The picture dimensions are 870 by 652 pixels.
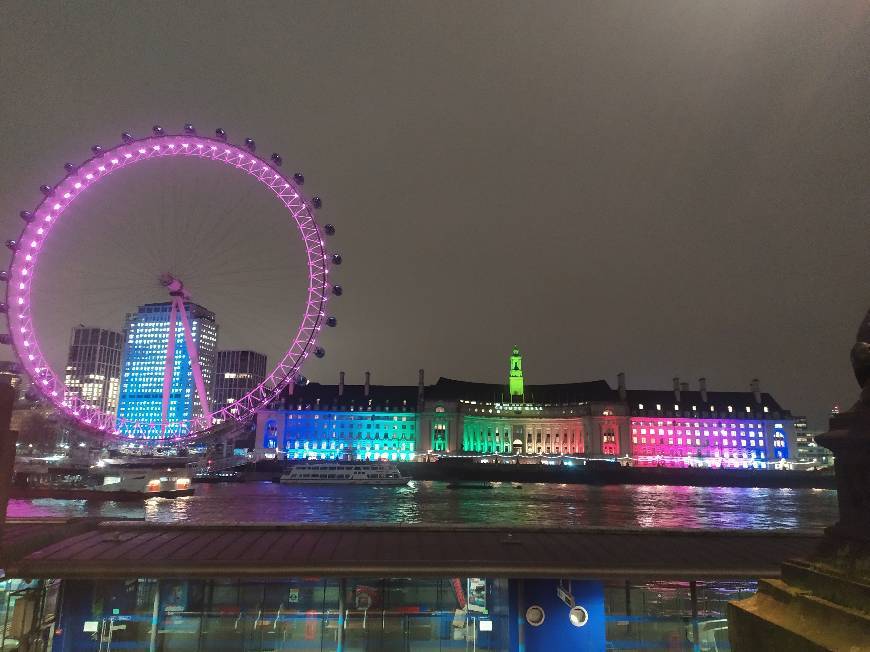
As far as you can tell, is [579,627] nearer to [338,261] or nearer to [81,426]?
[338,261]

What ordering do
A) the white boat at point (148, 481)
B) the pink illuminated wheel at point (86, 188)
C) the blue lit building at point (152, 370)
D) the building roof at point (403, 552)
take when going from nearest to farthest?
the building roof at point (403, 552)
the pink illuminated wheel at point (86, 188)
the white boat at point (148, 481)
the blue lit building at point (152, 370)

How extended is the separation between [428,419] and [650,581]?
13111 centimetres

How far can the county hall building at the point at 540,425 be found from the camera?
446 ft

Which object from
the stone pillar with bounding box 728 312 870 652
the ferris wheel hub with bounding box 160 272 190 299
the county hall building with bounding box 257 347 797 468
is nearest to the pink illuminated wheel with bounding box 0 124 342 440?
the ferris wheel hub with bounding box 160 272 190 299

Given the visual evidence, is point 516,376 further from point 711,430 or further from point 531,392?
point 711,430

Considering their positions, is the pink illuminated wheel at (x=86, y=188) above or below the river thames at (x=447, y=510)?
above

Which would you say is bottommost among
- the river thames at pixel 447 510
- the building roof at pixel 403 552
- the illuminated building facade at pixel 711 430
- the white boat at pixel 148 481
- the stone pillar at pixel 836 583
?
the river thames at pixel 447 510

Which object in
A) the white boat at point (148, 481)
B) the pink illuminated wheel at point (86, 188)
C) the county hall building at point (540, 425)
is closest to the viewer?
the pink illuminated wheel at point (86, 188)

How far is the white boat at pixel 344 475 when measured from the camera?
3440 inches

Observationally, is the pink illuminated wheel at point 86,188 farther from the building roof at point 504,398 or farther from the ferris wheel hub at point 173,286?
the building roof at point 504,398

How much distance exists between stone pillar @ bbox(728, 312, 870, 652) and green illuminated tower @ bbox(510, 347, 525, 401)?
151 metres

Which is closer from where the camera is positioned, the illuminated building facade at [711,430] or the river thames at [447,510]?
the river thames at [447,510]

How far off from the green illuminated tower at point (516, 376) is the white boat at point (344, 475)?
6695 centimetres

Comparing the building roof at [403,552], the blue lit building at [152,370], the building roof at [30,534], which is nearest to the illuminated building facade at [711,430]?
the blue lit building at [152,370]
